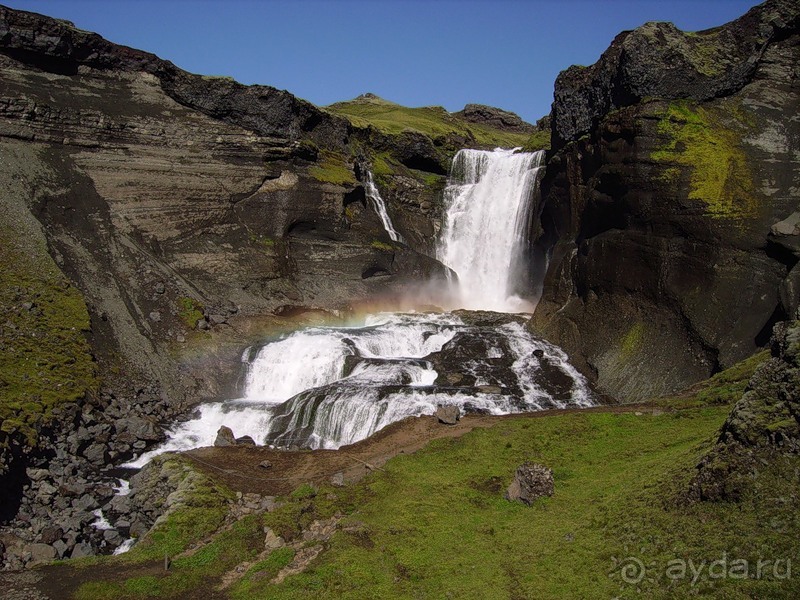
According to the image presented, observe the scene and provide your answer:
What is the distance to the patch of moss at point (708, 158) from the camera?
93.7ft

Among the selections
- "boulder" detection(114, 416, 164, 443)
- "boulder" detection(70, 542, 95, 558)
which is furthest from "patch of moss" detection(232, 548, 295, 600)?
"boulder" detection(114, 416, 164, 443)

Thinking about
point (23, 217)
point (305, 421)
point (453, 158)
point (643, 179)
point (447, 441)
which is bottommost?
point (305, 421)

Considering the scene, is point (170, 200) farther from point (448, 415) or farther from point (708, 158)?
point (708, 158)

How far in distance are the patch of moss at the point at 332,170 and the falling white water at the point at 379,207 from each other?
2.69m

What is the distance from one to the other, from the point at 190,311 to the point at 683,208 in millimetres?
27791

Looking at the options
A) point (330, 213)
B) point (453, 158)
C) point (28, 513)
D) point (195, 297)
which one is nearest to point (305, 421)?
point (28, 513)

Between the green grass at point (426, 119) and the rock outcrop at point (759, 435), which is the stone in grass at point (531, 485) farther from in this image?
the green grass at point (426, 119)

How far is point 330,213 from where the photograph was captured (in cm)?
4488

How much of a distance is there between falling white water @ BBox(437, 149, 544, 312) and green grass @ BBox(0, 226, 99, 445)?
2912 cm

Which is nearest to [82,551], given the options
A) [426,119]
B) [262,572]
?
[262,572]

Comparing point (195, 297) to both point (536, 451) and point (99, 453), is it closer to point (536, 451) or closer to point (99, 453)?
point (99, 453)

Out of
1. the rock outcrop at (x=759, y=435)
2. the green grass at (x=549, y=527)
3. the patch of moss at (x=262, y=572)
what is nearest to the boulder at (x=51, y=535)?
the patch of moss at (x=262, y=572)

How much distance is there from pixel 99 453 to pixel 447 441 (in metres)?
13.4

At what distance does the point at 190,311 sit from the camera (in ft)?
113
